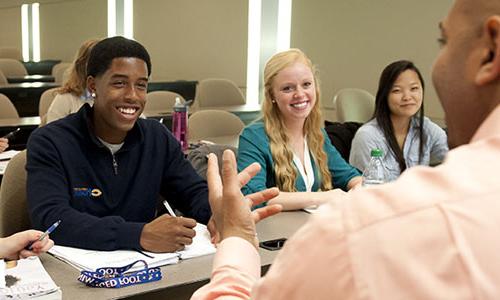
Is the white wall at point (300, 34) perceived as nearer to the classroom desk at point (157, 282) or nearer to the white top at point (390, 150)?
the white top at point (390, 150)

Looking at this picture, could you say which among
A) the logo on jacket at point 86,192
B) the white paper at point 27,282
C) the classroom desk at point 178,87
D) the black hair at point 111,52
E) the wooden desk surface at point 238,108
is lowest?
the wooden desk surface at point 238,108

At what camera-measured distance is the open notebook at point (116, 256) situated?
A: 1807 mm

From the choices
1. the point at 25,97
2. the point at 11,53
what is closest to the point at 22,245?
the point at 25,97

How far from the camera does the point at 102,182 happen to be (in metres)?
2.20

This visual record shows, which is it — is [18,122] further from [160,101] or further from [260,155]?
[260,155]

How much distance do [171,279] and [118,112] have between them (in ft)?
2.39

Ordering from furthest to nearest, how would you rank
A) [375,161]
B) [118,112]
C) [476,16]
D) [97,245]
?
1. [375,161]
2. [118,112]
3. [97,245]
4. [476,16]

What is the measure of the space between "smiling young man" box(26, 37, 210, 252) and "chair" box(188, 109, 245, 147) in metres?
1.48

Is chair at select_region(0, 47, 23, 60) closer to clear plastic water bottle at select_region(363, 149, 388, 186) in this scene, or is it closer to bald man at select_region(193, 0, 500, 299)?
clear plastic water bottle at select_region(363, 149, 388, 186)

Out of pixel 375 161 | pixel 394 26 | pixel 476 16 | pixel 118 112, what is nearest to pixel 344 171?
pixel 375 161

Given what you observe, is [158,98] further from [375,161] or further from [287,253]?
[287,253]

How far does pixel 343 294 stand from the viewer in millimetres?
481

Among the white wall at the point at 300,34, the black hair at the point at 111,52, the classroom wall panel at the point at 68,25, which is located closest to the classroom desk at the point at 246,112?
the white wall at the point at 300,34

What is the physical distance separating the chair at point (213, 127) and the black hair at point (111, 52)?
5.29 feet
